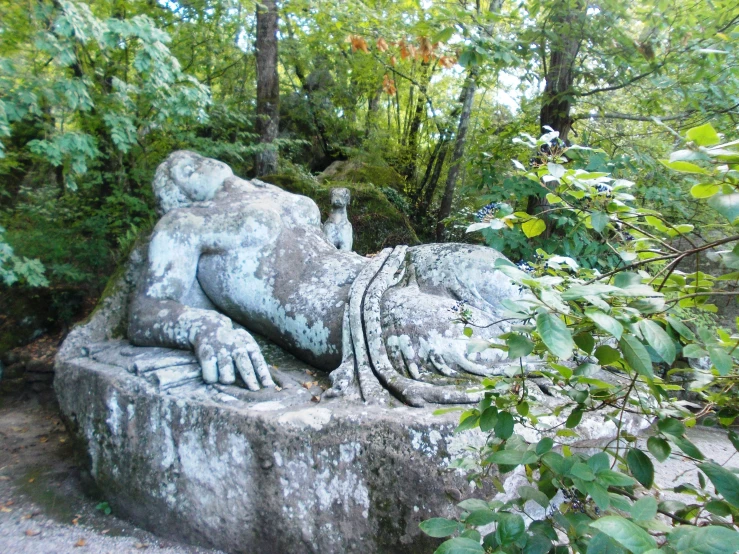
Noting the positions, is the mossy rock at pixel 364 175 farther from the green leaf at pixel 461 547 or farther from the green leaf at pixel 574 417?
the green leaf at pixel 461 547

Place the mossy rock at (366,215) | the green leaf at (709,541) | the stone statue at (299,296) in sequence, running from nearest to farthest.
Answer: the green leaf at (709,541)
the stone statue at (299,296)
the mossy rock at (366,215)

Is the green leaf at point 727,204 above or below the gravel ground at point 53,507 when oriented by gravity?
above

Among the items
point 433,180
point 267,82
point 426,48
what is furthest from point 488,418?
point 433,180

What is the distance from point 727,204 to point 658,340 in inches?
9.4

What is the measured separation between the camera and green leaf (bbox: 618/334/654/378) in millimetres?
822

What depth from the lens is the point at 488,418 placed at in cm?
103

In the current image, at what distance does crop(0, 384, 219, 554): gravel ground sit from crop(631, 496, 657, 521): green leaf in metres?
1.91

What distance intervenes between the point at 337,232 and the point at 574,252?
1.61 metres

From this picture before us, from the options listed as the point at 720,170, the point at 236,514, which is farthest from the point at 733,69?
the point at 236,514

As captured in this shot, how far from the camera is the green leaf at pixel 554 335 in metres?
0.78

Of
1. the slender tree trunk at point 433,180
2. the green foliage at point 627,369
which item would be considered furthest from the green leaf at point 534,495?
the slender tree trunk at point 433,180

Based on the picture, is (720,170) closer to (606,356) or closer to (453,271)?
(606,356)

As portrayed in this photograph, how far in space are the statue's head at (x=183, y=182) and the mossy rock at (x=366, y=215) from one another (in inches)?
66.3

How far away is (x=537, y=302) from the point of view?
0.86 meters
